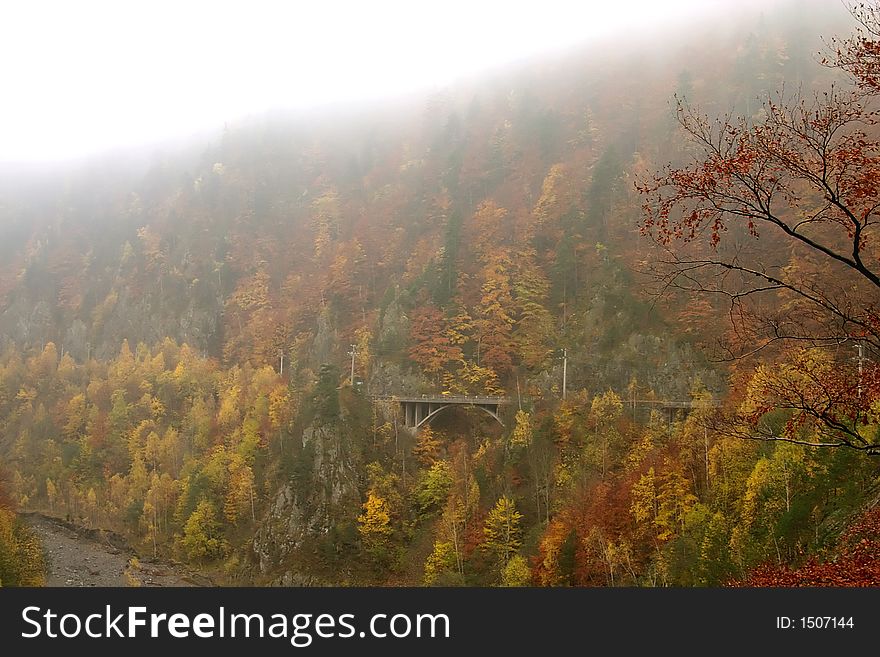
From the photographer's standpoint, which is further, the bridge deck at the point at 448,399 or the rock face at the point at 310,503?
the bridge deck at the point at 448,399

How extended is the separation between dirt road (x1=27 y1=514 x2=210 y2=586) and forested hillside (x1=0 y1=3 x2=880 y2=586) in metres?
1.69

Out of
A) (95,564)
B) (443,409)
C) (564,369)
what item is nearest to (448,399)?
(443,409)

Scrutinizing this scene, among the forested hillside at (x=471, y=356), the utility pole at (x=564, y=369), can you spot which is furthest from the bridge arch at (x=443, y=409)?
the utility pole at (x=564, y=369)

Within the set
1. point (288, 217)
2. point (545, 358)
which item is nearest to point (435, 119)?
point (288, 217)

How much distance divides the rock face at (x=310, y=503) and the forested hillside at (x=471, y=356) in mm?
201

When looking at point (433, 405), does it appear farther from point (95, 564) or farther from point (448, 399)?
point (95, 564)

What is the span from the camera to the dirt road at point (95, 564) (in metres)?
38.2

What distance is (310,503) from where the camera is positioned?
39.1m

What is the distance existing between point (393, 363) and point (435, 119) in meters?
52.6

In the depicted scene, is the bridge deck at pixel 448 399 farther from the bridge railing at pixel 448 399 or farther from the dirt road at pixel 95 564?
the dirt road at pixel 95 564

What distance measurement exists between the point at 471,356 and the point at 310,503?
1576 centimetres

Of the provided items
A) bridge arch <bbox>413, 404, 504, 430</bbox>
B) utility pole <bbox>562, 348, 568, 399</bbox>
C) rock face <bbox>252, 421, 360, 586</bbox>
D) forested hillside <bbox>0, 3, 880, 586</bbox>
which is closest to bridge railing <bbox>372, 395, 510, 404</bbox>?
bridge arch <bbox>413, 404, 504, 430</bbox>

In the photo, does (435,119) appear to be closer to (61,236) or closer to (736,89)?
(736,89)

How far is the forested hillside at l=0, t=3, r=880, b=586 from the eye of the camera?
2055 cm
